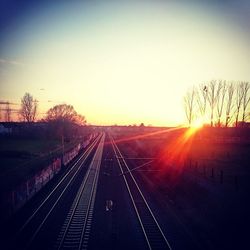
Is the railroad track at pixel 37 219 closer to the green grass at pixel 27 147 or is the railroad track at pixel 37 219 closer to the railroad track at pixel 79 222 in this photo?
the railroad track at pixel 79 222

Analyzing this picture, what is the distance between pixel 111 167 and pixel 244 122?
4927 centimetres

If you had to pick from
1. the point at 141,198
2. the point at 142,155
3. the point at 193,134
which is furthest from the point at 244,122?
the point at 141,198

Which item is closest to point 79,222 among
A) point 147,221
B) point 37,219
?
point 37,219

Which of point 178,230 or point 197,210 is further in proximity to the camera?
point 197,210

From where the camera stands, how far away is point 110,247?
50.8ft

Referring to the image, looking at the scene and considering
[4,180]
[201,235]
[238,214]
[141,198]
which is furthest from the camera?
[4,180]

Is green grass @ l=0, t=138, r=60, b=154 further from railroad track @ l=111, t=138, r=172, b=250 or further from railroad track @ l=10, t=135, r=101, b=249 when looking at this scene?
railroad track @ l=111, t=138, r=172, b=250

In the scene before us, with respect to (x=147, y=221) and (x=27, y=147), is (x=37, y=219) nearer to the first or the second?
(x=147, y=221)

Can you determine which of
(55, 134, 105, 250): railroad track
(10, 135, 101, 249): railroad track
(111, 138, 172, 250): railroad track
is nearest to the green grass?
(10, 135, 101, 249): railroad track

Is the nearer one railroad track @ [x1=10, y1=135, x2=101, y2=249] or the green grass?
railroad track @ [x1=10, y1=135, x2=101, y2=249]

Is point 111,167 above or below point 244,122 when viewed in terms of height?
below

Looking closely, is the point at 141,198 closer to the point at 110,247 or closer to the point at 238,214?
the point at 238,214

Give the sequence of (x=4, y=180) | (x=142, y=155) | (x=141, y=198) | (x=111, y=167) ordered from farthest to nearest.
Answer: (x=142, y=155) < (x=111, y=167) < (x=4, y=180) < (x=141, y=198)

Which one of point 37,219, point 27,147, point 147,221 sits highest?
point 27,147
